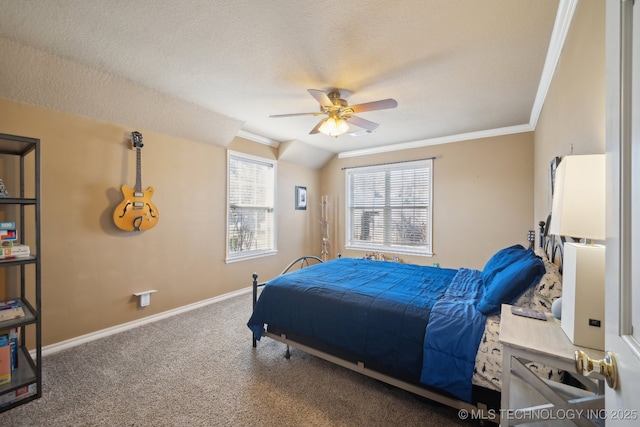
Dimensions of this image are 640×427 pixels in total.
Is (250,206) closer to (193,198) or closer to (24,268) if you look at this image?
(193,198)

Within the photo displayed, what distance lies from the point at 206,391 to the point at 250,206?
285 cm

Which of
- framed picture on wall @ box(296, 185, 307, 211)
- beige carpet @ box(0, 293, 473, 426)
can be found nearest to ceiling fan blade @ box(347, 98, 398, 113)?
beige carpet @ box(0, 293, 473, 426)

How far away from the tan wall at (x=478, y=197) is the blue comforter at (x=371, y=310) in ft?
4.71

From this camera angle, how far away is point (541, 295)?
1.65 m

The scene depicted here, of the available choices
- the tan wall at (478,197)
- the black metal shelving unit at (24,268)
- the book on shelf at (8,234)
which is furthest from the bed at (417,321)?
the book on shelf at (8,234)

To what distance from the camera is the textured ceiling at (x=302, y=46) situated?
5.38 feet

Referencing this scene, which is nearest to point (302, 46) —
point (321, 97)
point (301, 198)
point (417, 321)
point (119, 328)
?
point (321, 97)

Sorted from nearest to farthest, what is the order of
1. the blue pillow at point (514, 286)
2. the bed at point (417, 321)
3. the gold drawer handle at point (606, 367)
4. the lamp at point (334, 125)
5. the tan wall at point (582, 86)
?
the gold drawer handle at point (606, 367), the tan wall at point (582, 86), the bed at point (417, 321), the blue pillow at point (514, 286), the lamp at point (334, 125)

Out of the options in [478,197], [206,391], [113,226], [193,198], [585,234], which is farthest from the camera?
[478,197]

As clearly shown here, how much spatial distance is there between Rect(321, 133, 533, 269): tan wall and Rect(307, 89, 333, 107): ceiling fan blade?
268cm

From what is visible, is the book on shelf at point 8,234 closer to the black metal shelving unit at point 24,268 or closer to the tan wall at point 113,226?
the black metal shelving unit at point 24,268

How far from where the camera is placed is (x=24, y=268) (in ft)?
7.51

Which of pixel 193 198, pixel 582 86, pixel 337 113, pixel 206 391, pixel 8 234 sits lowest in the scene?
pixel 206 391

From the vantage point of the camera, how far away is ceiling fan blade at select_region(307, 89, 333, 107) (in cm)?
216
